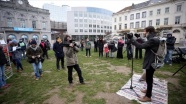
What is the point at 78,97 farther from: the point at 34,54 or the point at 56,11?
the point at 56,11

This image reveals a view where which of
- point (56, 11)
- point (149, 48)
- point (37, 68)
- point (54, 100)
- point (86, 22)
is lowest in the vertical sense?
point (54, 100)

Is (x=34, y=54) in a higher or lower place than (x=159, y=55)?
lower

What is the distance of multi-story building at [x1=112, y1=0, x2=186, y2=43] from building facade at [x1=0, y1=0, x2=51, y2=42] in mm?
26888

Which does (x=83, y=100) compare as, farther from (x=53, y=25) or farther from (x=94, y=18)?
(x=94, y=18)

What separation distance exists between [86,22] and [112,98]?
197ft

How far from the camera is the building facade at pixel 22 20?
27188mm

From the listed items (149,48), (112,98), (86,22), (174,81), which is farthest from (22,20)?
(174,81)

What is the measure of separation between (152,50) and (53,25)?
196ft

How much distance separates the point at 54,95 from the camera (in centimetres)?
379

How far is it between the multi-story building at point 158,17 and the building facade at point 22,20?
26888 mm

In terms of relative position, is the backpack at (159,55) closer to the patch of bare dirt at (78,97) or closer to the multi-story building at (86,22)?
the patch of bare dirt at (78,97)

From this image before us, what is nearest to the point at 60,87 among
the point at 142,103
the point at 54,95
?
the point at 54,95

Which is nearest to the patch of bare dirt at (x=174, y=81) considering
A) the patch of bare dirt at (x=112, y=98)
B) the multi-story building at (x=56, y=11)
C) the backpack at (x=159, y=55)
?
the backpack at (x=159, y=55)

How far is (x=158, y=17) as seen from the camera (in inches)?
1206
